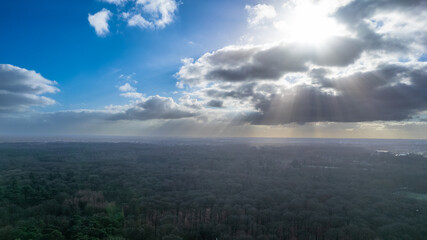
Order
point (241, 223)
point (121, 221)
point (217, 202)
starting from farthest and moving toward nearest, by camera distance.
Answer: point (217, 202)
point (241, 223)
point (121, 221)

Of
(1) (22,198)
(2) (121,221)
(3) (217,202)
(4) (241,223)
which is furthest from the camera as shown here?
(3) (217,202)

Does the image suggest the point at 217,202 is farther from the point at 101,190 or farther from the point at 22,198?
the point at 22,198

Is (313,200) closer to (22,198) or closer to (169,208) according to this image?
(169,208)

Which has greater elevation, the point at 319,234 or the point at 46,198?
the point at 46,198

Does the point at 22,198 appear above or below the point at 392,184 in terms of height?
above

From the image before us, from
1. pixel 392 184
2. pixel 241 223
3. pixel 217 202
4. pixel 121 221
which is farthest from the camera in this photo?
pixel 392 184

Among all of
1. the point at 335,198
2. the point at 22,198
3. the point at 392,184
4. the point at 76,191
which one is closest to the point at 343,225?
the point at 335,198

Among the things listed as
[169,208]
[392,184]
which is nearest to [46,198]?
[169,208]

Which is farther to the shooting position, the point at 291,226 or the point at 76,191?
the point at 76,191

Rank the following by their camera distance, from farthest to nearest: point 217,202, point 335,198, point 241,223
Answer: point 335,198, point 217,202, point 241,223
